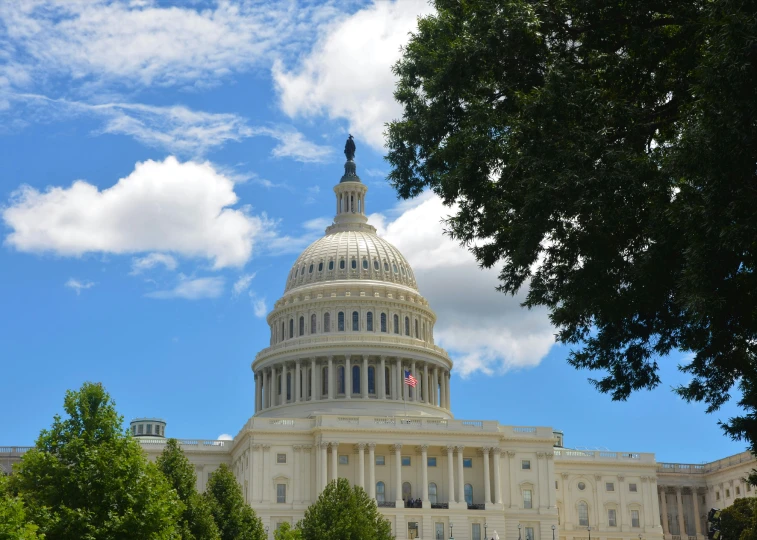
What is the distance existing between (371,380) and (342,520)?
6231 centimetres

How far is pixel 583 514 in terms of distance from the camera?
138 metres

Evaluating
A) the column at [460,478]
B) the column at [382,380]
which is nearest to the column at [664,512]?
the column at [460,478]

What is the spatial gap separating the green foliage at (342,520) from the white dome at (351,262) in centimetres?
6590

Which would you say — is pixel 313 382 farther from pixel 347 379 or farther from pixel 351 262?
pixel 351 262

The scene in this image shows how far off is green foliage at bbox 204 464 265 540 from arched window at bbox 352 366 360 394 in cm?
6243

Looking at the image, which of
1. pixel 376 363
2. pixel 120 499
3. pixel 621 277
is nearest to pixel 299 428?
pixel 376 363

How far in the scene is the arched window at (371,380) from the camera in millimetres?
140000

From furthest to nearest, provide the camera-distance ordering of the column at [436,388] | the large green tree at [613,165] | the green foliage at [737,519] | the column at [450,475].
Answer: the column at [436,388], the column at [450,475], the green foliage at [737,519], the large green tree at [613,165]

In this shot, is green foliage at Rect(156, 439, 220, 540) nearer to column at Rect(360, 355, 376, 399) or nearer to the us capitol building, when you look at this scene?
the us capitol building

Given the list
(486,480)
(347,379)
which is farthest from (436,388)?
(486,480)

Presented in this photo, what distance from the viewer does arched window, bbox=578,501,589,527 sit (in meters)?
138

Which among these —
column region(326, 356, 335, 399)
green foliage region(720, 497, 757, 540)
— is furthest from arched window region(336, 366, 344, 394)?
green foliage region(720, 497, 757, 540)

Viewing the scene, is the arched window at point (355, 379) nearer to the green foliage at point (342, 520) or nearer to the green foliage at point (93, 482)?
the green foliage at point (342, 520)

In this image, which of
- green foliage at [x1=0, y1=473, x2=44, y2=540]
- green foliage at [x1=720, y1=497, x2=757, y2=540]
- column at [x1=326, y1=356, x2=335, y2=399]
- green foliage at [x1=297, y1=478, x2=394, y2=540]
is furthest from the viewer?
column at [x1=326, y1=356, x2=335, y2=399]
